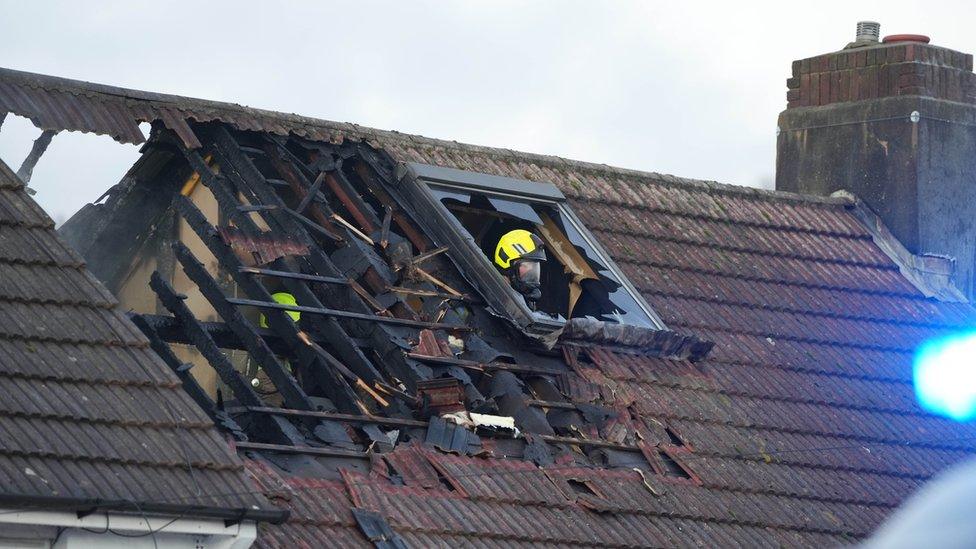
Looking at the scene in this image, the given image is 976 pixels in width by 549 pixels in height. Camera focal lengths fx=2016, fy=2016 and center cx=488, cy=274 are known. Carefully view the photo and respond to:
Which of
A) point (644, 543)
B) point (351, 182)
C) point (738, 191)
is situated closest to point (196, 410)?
point (644, 543)

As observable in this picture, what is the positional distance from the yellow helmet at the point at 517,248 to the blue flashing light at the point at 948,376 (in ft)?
11.7

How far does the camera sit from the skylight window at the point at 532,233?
15648mm

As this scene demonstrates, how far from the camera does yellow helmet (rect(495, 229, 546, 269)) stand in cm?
1594

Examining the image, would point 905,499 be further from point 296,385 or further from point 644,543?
point 296,385

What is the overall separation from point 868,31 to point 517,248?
6.40 m

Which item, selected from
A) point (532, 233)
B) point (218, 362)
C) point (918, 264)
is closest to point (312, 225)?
point (218, 362)

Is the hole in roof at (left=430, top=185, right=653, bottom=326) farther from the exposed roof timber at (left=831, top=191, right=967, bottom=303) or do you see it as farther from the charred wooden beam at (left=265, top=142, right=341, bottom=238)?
the exposed roof timber at (left=831, top=191, right=967, bottom=303)

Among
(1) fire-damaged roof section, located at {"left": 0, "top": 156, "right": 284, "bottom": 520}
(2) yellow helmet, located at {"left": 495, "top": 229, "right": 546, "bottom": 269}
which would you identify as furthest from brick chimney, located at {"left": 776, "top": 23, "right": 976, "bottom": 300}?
(1) fire-damaged roof section, located at {"left": 0, "top": 156, "right": 284, "bottom": 520}

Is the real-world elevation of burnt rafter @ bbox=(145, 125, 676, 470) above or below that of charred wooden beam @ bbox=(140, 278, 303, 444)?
above

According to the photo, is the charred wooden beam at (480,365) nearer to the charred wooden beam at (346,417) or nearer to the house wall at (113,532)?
the charred wooden beam at (346,417)

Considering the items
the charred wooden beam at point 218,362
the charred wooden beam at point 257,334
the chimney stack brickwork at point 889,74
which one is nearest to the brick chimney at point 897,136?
the chimney stack brickwork at point 889,74

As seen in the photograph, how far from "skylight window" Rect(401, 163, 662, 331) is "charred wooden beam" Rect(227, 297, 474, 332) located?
77 cm

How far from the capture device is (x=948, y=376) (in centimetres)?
1747

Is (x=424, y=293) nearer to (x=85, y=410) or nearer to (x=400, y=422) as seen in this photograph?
(x=400, y=422)
